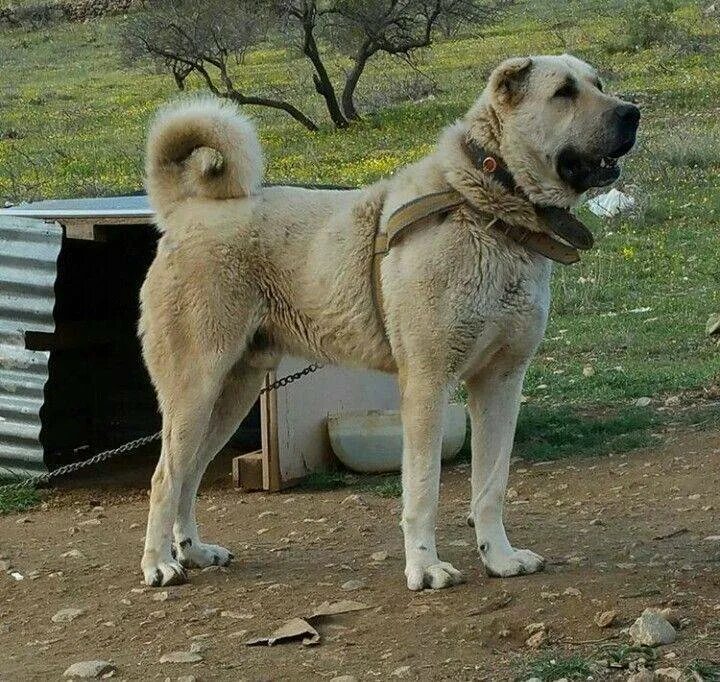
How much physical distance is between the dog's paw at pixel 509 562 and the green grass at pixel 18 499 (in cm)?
307

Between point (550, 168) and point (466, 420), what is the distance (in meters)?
2.99

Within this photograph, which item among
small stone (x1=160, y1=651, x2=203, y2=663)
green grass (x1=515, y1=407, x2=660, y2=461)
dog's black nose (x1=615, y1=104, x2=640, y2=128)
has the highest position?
dog's black nose (x1=615, y1=104, x2=640, y2=128)

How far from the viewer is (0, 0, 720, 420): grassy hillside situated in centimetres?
998

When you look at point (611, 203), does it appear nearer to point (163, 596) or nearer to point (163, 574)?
point (163, 574)

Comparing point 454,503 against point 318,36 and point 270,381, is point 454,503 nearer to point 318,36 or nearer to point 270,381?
point 270,381

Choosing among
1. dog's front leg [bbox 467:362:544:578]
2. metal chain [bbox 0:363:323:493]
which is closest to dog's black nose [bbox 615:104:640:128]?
dog's front leg [bbox 467:362:544:578]

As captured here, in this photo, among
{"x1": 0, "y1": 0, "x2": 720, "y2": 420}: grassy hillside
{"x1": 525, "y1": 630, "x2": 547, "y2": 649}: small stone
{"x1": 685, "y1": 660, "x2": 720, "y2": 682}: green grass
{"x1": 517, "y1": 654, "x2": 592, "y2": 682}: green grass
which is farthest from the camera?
{"x1": 0, "y1": 0, "x2": 720, "y2": 420}: grassy hillside

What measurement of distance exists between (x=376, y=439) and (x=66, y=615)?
2.71 m

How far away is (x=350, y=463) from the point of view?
7.59 metres

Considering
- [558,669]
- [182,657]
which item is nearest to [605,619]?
[558,669]

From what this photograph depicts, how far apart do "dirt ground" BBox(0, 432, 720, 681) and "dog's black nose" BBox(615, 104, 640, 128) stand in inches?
64.4

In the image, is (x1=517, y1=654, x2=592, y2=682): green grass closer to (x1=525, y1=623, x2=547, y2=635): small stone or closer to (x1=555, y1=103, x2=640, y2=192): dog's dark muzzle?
(x1=525, y1=623, x2=547, y2=635): small stone

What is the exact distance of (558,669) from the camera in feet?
13.0

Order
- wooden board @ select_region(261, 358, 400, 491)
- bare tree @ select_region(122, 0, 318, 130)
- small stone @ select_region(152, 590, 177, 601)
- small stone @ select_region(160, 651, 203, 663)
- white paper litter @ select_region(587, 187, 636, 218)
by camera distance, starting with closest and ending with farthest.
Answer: small stone @ select_region(160, 651, 203, 663), small stone @ select_region(152, 590, 177, 601), wooden board @ select_region(261, 358, 400, 491), white paper litter @ select_region(587, 187, 636, 218), bare tree @ select_region(122, 0, 318, 130)
